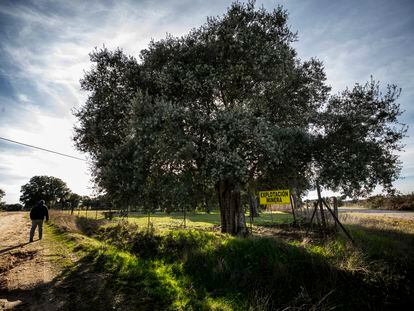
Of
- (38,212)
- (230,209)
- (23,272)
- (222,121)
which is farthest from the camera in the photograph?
(230,209)

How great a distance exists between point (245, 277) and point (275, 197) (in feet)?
22.6

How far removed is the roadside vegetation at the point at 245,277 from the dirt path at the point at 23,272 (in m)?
0.88

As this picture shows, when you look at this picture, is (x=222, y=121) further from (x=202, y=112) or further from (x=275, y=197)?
(x=275, y=197)

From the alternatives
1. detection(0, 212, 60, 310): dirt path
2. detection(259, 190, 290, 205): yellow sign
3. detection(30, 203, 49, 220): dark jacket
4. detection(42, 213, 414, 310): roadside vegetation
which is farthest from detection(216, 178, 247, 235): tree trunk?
detection(30, 203, 49, 220): dark jacket

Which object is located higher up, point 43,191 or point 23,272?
point 43,191

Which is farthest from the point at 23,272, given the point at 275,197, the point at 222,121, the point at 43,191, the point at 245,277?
the point at 43,191

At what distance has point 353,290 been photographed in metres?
8.78

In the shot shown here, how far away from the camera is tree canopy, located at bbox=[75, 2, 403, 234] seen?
12.5 meters

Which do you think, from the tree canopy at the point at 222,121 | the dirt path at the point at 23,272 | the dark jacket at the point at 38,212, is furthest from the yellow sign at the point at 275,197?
the dark jacket at the point at 38,212

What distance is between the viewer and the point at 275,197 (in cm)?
1509

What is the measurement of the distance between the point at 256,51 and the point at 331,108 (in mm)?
6188

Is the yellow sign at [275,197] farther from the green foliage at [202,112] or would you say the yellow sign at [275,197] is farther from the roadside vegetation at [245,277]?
the roadside vegetation at [245,277]

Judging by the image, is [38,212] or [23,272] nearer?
[23,272]

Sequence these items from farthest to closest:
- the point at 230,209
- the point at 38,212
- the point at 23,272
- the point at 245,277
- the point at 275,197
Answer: the point at 230,209, the point at 38,212, the point at 275,197, the point at 23,272, the point at 245,277
